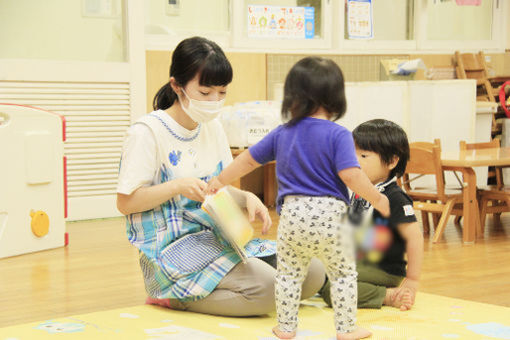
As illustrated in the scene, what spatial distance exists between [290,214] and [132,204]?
2.16 ft

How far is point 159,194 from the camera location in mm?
1864

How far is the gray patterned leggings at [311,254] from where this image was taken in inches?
53.6

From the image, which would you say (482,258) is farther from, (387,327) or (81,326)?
(81,326)

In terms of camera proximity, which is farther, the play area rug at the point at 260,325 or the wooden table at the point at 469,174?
the wooden table at the point at 469,174

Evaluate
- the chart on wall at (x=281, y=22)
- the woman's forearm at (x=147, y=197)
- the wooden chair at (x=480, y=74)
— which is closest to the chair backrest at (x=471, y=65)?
the wooden chair at (x=480, y=74)

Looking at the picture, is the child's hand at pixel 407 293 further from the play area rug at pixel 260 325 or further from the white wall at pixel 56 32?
the white wall at pixel 56 32

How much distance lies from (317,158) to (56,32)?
10.2 ft

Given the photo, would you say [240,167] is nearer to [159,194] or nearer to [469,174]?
[159,194]

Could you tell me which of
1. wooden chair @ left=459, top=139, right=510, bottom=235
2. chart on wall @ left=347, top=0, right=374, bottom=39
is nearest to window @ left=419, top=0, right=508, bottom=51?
chart on wall @ left=347, top=0, right=374, bottom=39

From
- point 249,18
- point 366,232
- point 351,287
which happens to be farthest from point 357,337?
point 249,18

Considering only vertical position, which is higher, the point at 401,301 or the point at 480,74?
the point at 480,74

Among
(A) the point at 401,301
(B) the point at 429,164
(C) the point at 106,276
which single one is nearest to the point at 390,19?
(B) the point at 429,164

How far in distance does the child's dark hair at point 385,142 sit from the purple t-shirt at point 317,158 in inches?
8.3

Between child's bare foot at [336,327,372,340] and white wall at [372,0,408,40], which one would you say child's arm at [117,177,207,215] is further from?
white wall at [372,0,408,40]
